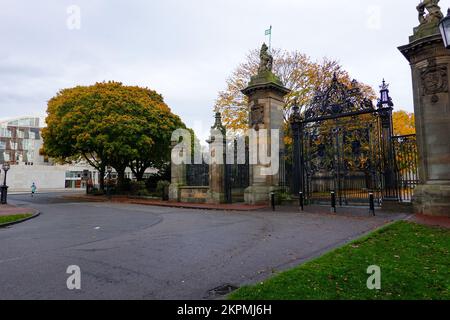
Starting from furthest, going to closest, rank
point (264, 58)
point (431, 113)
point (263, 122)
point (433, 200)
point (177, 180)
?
point (177, 180), point (264, 58), point (263, 122), point (431, 113), point (433, 200)

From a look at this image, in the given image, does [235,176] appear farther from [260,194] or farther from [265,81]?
[265,81]

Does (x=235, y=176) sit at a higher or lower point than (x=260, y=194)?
higher

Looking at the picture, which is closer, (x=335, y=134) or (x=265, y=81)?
(x=335, y=134)

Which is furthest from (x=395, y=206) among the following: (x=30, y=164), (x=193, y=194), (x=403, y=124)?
(x=30, y=164)

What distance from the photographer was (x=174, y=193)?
21672 mm

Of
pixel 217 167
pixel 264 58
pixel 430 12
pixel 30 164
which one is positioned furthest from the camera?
pixel 30 164

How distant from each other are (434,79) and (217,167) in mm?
11481

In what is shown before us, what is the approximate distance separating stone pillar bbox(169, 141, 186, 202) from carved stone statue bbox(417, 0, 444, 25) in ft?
50.6

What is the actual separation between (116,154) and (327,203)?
54.3 ft

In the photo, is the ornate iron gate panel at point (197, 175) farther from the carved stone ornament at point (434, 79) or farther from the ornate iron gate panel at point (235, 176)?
the carved stone ornament at point (434, 79)

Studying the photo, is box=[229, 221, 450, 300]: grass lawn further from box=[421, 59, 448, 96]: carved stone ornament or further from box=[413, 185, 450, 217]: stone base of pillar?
box=[421, 59, 448, 96]: carved stone ornament

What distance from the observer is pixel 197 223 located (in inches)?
434

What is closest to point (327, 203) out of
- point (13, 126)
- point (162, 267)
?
point (162, 267)
